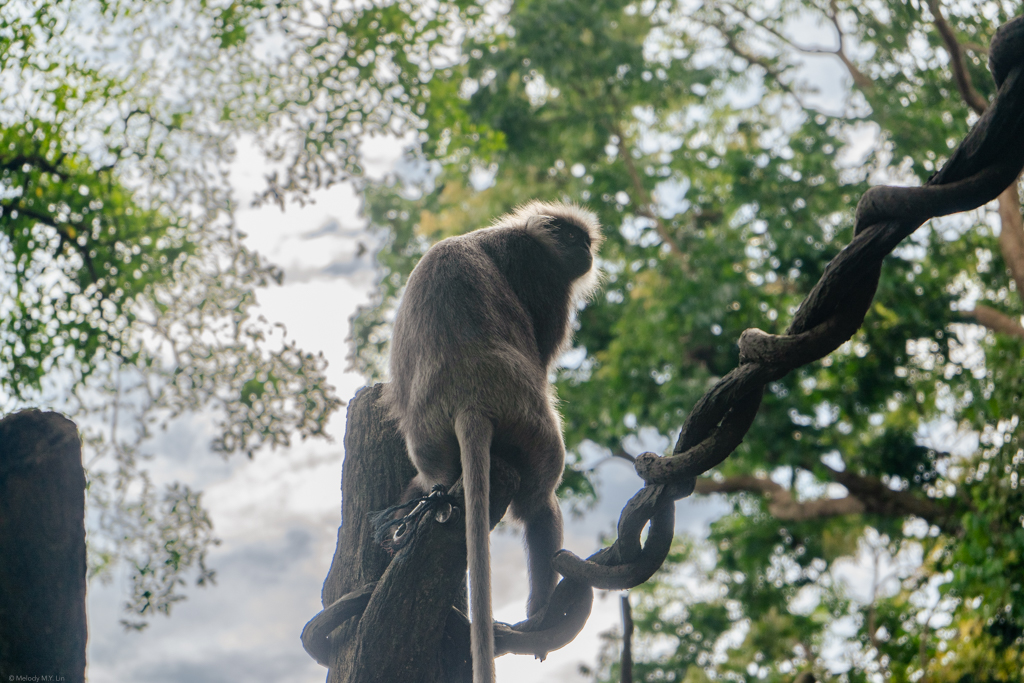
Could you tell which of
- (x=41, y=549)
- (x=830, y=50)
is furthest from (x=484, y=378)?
(x=830, y=50)

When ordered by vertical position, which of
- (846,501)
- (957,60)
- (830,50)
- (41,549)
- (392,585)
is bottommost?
(392,585)

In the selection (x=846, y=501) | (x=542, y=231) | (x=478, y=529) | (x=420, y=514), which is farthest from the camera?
(x=846, y=501)

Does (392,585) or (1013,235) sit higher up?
(1013,235)

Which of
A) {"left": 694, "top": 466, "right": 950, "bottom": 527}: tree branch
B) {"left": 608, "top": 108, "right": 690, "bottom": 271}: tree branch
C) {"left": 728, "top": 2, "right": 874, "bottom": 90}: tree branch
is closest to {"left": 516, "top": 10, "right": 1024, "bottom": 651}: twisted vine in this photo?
{"left": 694, "top": 466, "right": 950, "bottom": 527}: tree branch

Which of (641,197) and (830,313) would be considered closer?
(830,313)

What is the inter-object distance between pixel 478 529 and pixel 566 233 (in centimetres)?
127

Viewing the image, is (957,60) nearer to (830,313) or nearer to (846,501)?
(846,501)

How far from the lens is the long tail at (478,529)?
68.4 inches

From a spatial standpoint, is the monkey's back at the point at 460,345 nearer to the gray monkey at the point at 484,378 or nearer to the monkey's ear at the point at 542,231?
the gray monkey at the point at 484,378

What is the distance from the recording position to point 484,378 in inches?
85.8

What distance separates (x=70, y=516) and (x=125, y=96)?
3617 mm

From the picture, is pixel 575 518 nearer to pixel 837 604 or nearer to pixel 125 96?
pixel 837 604

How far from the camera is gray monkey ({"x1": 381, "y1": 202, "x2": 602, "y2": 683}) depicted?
7.07 ft

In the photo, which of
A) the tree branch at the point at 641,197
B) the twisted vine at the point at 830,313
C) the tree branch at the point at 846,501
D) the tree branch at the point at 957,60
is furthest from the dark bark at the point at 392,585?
the tree branch at the point at 641,197
